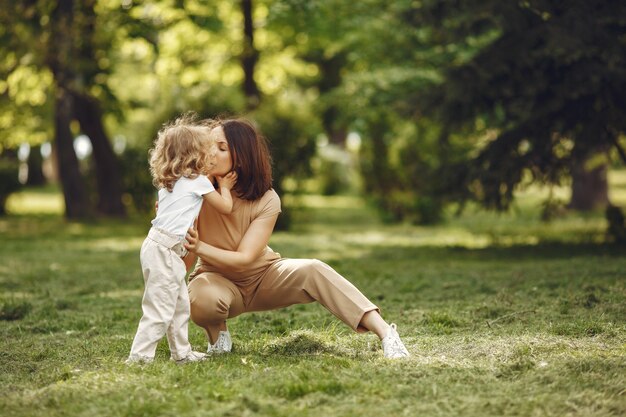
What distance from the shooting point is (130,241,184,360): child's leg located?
4871 mm

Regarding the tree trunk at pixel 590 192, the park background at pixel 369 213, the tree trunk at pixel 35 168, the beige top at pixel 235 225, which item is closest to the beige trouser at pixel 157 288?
the park background at pixel 369 213

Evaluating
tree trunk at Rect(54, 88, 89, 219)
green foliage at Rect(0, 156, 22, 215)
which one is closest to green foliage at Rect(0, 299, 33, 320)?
tree trunk at Rect(54, 88, 89, 219)

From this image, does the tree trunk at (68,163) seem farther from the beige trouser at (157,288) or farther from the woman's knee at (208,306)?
the beige trouser at (157,288)

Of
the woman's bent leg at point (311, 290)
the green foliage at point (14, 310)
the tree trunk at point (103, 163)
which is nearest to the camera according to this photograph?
the woman's bent leg at point (311, 290)

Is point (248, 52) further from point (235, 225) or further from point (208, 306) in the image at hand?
point (208, 306)

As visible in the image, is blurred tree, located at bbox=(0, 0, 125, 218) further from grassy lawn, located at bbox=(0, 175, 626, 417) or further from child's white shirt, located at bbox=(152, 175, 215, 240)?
child's white shirt, located at bbox=(152, 175, 215, 240)

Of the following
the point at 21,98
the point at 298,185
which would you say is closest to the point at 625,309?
the point at 298,185

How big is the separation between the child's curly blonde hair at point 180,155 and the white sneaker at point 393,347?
147 cm

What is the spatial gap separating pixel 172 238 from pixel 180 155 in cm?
48

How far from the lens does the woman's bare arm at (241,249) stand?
5078 millimetres

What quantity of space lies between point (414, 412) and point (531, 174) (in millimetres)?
8118

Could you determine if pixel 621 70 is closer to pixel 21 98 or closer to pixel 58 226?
pixel 58 226

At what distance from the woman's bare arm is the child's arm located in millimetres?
201

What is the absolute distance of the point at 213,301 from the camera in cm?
513
